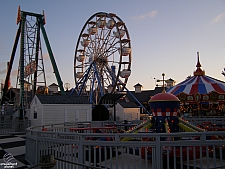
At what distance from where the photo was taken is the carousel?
76.5 feet

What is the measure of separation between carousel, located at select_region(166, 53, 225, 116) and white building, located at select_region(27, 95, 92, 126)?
9339 mm

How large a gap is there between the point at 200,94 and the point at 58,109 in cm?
1266

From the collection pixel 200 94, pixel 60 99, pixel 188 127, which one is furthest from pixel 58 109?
pixel 200 94

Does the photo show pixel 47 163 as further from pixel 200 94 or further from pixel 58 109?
pixel 200 94

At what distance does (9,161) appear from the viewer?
28.4 ft

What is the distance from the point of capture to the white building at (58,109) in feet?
62.1

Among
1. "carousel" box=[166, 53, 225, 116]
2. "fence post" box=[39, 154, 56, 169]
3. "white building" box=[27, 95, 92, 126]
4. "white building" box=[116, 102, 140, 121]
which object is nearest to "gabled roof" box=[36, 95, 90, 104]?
"white building" box=[27, 95, 92, 126]

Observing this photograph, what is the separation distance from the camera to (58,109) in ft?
63.7

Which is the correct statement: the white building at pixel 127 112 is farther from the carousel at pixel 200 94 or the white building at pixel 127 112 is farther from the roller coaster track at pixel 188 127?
the roller coaster track at pixel 188 127

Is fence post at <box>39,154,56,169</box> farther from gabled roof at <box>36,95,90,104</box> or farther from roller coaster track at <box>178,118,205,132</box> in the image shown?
gabled roof at <box>36,95,90,104</box>

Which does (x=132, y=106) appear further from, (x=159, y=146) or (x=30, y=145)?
(x=159, y=146)

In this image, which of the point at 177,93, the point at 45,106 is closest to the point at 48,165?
the point at 45,106

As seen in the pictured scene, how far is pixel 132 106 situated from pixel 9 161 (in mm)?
26361

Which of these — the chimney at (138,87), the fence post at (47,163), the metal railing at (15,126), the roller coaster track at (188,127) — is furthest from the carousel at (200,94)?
the chimney at (138,87)
